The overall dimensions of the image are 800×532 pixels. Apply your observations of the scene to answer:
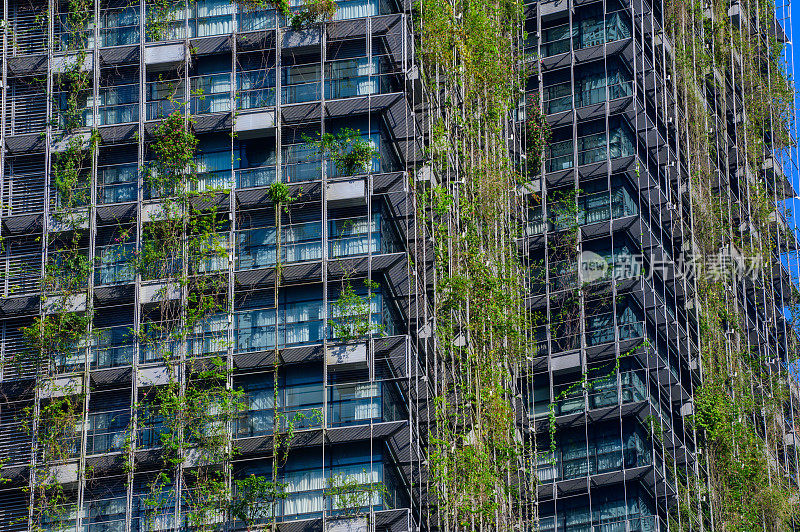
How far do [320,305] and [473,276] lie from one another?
4.66 metres

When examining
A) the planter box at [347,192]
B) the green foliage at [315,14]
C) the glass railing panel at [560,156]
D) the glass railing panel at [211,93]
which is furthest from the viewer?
the glass railing panel at [560,156]

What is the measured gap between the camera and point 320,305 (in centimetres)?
4722

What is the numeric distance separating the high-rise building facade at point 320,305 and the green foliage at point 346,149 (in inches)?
3.4

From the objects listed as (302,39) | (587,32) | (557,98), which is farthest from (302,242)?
(587,32)

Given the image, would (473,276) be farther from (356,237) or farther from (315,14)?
(315,14)

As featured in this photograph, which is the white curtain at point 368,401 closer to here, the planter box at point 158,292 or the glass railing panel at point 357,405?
the glass railing panel at point 357,405

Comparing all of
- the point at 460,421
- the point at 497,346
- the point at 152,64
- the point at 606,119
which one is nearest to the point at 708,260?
the point at 606,119

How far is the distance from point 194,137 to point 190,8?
394 cm

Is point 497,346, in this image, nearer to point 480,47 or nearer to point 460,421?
point 460,421

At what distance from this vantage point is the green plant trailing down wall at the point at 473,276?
4600 cm

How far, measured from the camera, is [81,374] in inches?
1868

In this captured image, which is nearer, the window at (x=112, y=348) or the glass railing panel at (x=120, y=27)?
the window at (x=112, y=348)

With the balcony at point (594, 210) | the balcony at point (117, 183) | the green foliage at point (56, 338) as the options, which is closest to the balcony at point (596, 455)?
the balcony at point (594, 210)

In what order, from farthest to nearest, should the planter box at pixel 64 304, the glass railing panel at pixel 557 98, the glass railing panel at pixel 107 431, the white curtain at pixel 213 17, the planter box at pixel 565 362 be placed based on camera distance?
the glass railing panel at pixel 557 98 → the planter box at pixel 565 362 → the white curtain at pixel 213 17 → the planter box at pixel 64 304 → the glass railing panel at pixel 107 431
